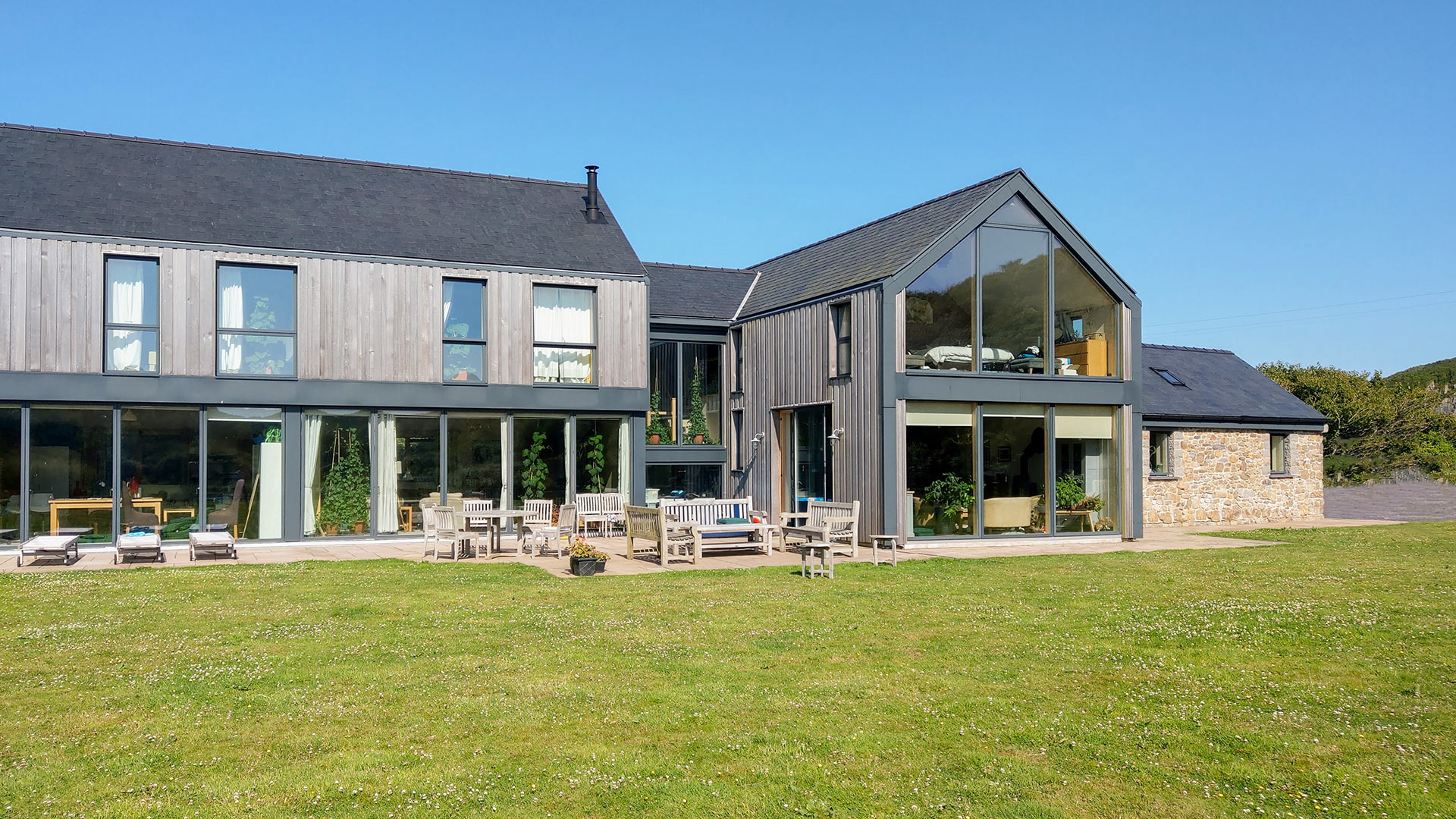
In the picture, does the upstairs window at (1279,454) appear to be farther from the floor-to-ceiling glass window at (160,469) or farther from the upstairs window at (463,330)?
the floor-to-ceiling glass window at (160,469)

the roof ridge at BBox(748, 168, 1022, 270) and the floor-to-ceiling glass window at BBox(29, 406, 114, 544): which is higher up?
the roof ridge at BBox(748, 168, 1022, 270)

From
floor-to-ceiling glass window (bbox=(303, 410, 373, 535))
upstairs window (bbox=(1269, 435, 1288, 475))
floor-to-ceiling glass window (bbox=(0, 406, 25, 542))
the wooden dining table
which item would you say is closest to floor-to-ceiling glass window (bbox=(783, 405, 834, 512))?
the wooden dining table

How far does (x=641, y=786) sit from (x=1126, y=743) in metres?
2.78

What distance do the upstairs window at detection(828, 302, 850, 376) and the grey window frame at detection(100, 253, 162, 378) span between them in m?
11.2

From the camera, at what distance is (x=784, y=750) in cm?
581

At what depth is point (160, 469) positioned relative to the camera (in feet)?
55.2

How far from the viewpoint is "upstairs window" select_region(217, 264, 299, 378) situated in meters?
17.3

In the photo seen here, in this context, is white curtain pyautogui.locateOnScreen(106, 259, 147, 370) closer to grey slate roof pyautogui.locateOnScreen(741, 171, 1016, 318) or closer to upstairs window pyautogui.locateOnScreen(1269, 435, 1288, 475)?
grey slate roof pyautogui.locateOnScreen(741, 171, 1016, 318)

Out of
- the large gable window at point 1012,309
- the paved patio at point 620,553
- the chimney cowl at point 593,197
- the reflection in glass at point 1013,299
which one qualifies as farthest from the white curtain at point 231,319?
the reflection in glass at point 1013,299

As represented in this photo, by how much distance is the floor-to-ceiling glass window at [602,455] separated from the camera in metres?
19.7

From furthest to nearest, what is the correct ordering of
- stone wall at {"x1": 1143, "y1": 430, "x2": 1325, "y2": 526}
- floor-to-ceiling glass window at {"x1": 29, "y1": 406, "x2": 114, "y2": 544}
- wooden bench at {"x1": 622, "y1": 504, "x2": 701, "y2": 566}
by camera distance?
stone wall at {"x1": 1143, "y1": 430, "x2": 1325, "y2": 526} < floor-to-ceiling glass window at {"x1": 29, "y1": 406, "x2": 114, "y2": 544} < wooden bench at {"x1": 622, "y1": 504, "x2": 701, "y2": 566}

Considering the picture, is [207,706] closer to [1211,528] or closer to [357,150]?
[357,150]

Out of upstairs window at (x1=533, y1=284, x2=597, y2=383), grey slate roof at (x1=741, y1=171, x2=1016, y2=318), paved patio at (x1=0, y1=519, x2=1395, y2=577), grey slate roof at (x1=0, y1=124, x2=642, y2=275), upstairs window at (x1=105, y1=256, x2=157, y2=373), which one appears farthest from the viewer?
upstairs window at (x1=533, y1=284, x2=597, y2=383)

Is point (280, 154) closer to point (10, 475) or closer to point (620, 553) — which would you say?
point (10, 475)
